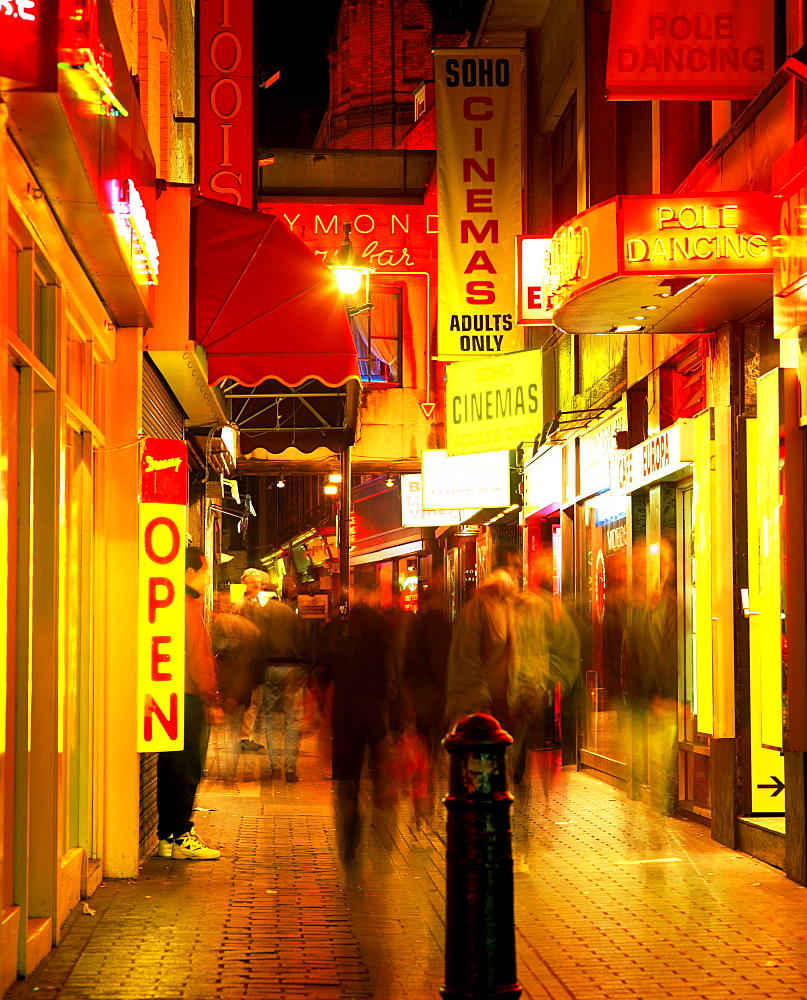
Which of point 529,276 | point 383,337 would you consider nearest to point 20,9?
point 529,276

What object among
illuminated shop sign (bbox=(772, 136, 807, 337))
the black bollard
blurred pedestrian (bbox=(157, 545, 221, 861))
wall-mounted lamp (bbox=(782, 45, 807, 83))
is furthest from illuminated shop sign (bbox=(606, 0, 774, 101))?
the black bollard

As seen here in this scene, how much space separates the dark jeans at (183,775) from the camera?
9.84 m

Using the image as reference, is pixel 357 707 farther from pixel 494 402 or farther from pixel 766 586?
pixel 494 402

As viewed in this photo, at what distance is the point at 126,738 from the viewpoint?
9219mm

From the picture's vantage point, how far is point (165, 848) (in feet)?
32.5

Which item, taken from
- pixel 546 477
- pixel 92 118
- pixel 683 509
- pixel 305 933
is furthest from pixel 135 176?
pixel 546 477

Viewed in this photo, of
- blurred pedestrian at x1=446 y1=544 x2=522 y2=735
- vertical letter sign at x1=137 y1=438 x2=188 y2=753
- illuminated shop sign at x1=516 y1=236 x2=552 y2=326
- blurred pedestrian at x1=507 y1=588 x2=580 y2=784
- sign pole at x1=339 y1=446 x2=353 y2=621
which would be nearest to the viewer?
vertical letter sign at x1=137 y1=438 x2=188 y2=753

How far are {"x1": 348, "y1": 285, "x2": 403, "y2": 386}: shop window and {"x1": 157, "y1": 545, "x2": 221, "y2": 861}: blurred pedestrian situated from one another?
46.2ft

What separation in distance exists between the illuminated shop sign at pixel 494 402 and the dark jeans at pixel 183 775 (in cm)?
648

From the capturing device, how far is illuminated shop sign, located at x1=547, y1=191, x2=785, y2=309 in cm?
930

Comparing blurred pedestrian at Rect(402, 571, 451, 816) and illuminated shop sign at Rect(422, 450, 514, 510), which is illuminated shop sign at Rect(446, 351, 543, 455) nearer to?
illuminated shop sign at Rect(422, 450, 514, 510)

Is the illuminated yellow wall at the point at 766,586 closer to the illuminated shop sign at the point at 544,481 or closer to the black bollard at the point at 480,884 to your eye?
the black bollard at the point at 480,884

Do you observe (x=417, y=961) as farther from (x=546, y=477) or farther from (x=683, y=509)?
(x=546, y=477)

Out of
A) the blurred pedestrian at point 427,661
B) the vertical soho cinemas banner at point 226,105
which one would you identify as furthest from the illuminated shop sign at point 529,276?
the blurred pedestrian at point 427,661
